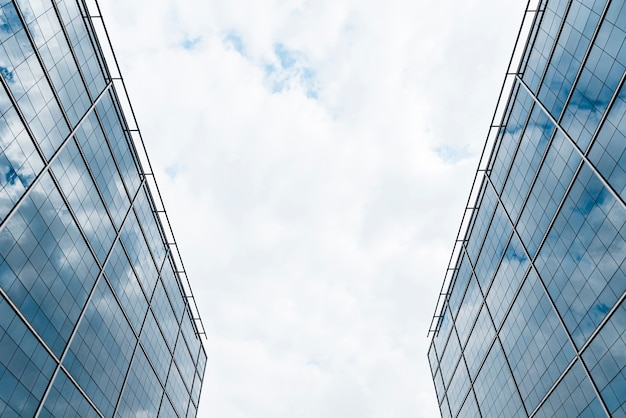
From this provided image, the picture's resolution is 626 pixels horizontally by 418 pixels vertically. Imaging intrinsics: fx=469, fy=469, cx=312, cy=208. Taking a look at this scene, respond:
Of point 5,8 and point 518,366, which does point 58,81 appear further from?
point 518,366

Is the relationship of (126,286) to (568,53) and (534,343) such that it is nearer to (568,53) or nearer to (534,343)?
(534,343)

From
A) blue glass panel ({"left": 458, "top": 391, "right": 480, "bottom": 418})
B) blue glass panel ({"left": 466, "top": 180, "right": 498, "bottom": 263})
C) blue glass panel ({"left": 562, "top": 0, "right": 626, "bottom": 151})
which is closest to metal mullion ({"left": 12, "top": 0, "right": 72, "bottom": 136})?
blue glass panel ({"left": 562, "top": 0, "right": 626, "bottom": 151})

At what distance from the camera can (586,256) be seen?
101 ft

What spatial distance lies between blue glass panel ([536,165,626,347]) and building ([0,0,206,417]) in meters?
34.8

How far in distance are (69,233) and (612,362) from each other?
119 feet

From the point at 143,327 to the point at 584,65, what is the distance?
44.3 m

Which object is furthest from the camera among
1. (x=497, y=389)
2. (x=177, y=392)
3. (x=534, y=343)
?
(x=177, y=392)

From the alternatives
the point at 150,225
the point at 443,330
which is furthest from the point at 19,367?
the point at 443,330

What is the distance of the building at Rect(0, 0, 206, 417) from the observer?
26812 mm

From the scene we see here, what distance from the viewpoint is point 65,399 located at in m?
31.9

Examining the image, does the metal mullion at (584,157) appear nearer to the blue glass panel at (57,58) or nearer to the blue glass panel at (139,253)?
the blue glass panel at (57,58)

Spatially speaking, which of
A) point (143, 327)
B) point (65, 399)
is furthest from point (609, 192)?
point (143, 327)

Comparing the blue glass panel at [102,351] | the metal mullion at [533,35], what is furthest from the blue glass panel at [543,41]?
the blue glass panel at [102,351]

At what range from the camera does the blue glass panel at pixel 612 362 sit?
2689cm
